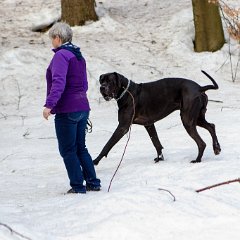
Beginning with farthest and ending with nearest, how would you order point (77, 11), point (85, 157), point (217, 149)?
point (77, 11), point (217, 149), point (85, 157)

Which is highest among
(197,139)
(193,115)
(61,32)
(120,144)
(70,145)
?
(61,32)

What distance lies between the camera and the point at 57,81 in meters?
5.61

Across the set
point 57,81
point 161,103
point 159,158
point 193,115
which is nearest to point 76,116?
point 57,81

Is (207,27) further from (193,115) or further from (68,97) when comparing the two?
(68,97)

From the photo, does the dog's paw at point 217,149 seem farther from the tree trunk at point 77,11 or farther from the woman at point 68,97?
the tree trunk at point 77,11

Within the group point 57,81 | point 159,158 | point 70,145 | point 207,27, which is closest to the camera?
point 57,81

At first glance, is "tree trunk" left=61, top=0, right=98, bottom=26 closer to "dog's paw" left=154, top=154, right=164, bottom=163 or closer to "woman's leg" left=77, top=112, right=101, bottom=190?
"dog's paw" left=154, top=154, right=164, bottom=163

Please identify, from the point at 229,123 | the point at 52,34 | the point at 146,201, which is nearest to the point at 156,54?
the point at 229,123

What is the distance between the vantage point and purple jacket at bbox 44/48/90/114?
221 inches

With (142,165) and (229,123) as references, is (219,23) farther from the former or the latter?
(142,165)

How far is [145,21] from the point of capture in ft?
46.9

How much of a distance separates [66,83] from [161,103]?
1.89 m

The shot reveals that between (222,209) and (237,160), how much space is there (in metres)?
2.09

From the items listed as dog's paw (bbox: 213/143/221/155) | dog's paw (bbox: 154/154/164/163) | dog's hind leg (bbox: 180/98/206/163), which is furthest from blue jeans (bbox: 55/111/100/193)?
dog's paw (bbox: 213/143/221/155)
